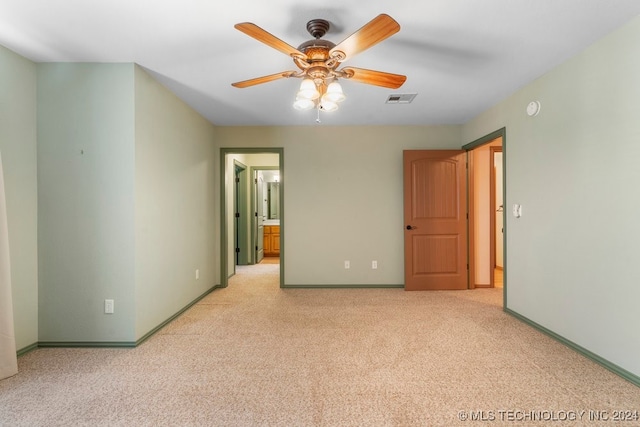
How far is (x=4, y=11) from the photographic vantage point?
1.95 meters

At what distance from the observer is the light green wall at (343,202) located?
14.8 feet

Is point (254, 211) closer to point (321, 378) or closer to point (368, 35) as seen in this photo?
point (321, 378)

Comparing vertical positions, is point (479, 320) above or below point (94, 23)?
below

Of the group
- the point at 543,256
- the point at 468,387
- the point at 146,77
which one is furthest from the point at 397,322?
the point at 146,77

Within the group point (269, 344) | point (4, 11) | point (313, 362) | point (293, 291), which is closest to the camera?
point (4, 11)

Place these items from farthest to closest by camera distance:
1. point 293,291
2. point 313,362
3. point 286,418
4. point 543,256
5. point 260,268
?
1. point 260,268
2. point 293,291
3. point 543,256
4. point 313,362
5. point 286,418

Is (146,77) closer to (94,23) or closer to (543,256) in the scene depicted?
(94,23)

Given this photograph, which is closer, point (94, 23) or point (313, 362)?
point (94, 23)

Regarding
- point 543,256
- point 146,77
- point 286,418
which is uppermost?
point 146,77

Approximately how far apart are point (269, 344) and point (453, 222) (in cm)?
311

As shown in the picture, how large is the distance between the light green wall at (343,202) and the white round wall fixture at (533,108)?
1543mm

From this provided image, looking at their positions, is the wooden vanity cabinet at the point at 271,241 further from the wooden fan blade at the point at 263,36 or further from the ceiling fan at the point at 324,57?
the wooden fan blade at the point at 263,36

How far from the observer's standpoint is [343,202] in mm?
4508

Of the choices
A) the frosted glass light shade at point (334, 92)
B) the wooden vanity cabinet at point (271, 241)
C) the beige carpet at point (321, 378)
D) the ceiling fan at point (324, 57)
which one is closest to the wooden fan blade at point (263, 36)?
the ceiling fan at point (324, 57)
